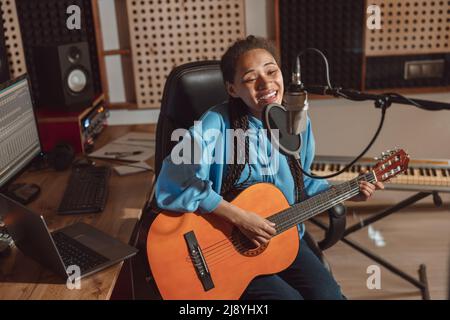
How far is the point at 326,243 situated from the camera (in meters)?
1.96

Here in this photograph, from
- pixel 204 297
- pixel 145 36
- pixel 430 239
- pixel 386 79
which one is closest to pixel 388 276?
pixel 430 239

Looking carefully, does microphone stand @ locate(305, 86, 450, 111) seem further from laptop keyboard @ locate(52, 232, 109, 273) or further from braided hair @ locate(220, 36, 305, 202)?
laptop keyboard @ locate(52, 232, 109, 273)

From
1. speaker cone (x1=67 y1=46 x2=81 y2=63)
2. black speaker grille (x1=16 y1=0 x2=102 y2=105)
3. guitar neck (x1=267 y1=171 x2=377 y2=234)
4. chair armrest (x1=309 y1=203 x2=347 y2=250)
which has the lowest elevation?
chair armrest (x1=309 y1=203 x2=347 y2=250)

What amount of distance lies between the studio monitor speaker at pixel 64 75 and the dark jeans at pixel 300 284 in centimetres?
135

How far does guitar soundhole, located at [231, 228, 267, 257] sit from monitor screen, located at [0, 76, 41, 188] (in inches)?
34.0

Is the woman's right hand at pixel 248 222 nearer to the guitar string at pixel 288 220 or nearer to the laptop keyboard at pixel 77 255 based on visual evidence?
the guitar string at pixel 288 220

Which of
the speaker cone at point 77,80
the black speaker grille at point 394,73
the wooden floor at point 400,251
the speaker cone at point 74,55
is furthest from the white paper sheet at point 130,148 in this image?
the black speaker grille at point 394,73

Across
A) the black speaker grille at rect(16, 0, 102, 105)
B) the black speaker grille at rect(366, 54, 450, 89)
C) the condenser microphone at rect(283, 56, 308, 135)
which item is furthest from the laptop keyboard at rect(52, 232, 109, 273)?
the black speaker grille at rect(366, 54, 450, 89)

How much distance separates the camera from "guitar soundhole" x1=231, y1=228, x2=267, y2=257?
1.77 metres

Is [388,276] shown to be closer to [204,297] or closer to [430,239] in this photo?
[430,239]

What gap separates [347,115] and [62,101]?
1.64m

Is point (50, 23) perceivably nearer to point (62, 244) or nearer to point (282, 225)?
point (62, 244)

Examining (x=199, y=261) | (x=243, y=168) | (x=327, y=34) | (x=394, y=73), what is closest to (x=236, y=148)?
(x=243, y=168)

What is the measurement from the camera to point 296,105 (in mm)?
1087
